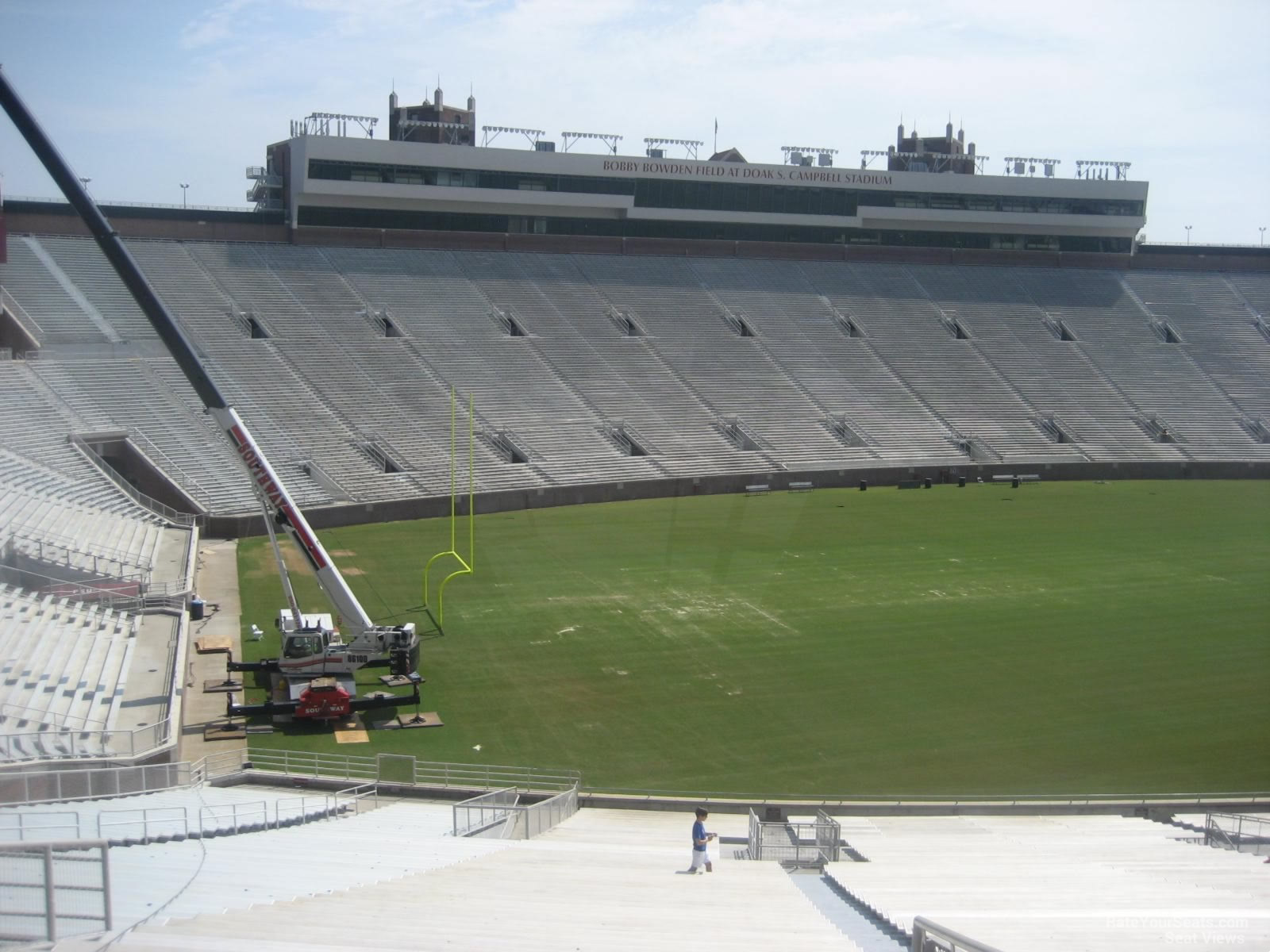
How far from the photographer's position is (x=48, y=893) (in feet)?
21.6

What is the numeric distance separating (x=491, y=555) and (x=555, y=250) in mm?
22439

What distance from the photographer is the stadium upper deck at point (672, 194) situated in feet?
145

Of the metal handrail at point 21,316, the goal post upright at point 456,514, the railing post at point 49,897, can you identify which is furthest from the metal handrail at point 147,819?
the metal handrail at point 21,316

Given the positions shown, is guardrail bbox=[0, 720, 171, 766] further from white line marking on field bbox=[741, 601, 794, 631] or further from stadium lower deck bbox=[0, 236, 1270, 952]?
white line marking on field bbox=[741, 601, 794, 631]

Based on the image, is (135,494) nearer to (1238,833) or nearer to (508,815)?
(508,815)

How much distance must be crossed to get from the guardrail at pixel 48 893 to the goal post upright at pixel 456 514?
47.3ft

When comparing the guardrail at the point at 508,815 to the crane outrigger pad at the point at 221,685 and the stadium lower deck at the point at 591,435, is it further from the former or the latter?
the crane outrigger pad at the point at 221,685

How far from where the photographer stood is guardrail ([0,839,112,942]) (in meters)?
6.64

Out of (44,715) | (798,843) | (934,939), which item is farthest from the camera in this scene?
(44,715)

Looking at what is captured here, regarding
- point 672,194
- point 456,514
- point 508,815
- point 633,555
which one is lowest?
point 508,815

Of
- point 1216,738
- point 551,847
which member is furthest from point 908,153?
point 551,847

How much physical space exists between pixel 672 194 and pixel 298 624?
32687 millimetres

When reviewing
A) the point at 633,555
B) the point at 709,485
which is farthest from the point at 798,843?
the point at 709,485

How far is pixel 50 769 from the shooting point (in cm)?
1269
